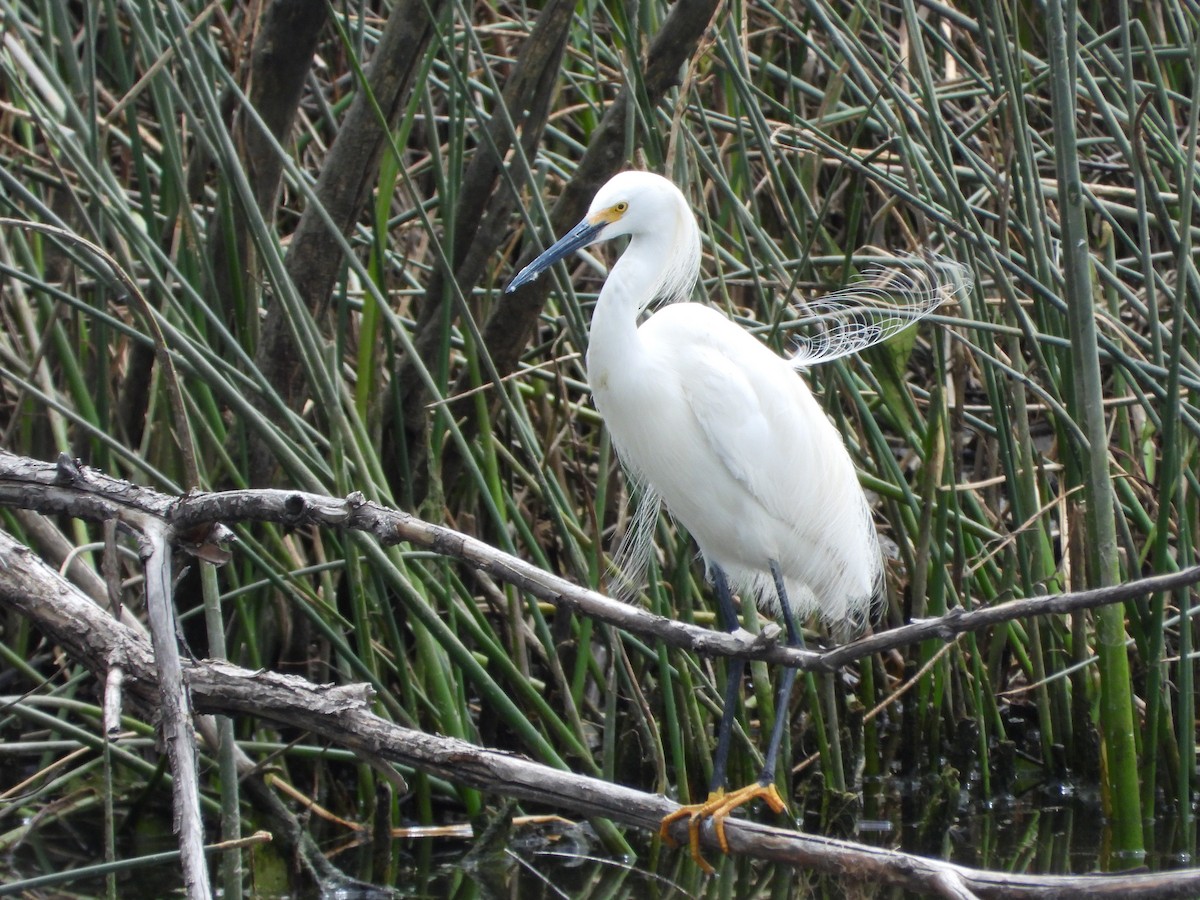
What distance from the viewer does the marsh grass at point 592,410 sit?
2.64 m

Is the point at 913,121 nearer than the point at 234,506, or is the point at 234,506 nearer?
the point at 234,506

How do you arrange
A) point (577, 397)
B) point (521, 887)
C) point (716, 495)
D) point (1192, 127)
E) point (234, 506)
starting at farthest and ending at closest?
point (577, 397)
point (521, 887)
point (716, 495)
point (1192, 127)
point (234, 506)

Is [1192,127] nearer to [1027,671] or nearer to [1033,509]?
[1033,509]

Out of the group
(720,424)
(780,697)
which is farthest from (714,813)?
(720,424)

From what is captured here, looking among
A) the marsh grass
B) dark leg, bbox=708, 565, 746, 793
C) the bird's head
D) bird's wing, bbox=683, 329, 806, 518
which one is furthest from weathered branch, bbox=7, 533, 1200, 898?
bird's wing, bbox=683, 329, 806, 518

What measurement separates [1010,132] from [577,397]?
1592 mm

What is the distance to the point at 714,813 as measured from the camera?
2.06 m

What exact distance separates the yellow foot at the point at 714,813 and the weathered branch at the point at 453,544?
1.01 feet

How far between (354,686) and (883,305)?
1.78 meters

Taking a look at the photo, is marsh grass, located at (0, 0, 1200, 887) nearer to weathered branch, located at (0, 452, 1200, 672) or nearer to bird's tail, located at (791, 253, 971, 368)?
bird's tail, located at (791, 253, 971, 368)

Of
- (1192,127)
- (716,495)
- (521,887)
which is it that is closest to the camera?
(1192,127)

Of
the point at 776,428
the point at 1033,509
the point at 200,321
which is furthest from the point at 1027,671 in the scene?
the point at 200,321

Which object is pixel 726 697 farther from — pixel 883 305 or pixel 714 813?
pixel 883 305

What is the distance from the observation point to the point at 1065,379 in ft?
9.36
